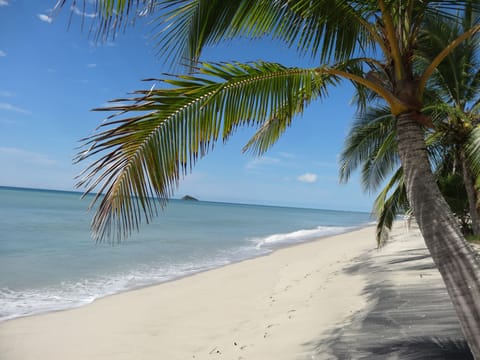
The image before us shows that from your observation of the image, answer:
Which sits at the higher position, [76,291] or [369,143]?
[369,143]

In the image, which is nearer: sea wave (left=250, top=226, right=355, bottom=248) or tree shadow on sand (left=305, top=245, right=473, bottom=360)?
tree shadow on sand (left=305, top=245, right=473, bottom=360)

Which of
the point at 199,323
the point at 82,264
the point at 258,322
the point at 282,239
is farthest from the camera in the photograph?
the point at 282,239

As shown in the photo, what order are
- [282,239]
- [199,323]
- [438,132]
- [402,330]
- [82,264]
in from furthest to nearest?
[282,239] → [82,264] → [438,132] → [199,323] → [402,330]

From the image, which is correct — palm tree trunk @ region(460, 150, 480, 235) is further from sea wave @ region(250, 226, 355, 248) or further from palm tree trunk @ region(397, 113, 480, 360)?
sea wave @ region(250, 226, 355, 248)

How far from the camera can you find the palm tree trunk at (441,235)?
1.94 m

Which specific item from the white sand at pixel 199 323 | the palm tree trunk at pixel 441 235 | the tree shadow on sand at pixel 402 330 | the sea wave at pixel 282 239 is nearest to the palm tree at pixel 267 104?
the palm tree trunk at pixel 441 235

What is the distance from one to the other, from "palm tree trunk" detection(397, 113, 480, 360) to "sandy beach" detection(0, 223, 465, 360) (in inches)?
49.1

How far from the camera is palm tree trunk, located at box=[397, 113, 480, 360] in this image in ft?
6.37

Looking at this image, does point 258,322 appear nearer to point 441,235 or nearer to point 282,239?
point 441,235

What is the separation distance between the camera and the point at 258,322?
4.94m

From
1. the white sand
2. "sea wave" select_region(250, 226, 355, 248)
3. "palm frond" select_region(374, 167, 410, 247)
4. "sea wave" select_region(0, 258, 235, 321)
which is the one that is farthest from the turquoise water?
"palm frond" select_region(374, 167, 410, 247)

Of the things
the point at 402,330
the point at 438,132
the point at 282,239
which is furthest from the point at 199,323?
the point at 282,239

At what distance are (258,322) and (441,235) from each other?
137 inches

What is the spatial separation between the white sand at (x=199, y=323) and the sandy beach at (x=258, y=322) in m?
0.01
